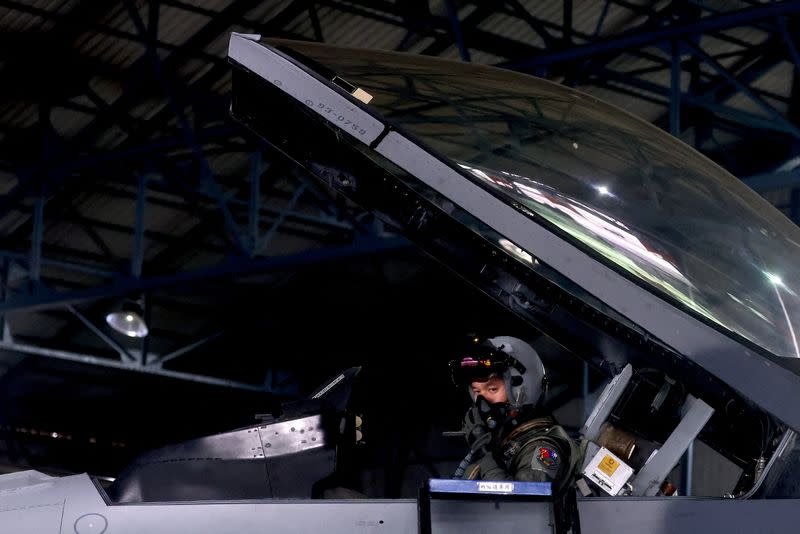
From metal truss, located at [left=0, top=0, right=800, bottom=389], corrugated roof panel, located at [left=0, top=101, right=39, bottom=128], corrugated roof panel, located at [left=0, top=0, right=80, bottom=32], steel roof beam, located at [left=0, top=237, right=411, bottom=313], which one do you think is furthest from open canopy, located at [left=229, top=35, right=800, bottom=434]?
corrugated roof panel, located at [left=0, top=101, right=39, bottom=128]

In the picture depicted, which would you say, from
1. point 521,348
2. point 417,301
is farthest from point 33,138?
point 521,348

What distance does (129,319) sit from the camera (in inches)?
543

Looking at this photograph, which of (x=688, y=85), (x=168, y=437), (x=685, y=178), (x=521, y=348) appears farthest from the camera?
(x=168, y=437)

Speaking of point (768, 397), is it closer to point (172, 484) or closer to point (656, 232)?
point (656, 232)

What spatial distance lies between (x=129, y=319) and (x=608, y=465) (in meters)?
10.7

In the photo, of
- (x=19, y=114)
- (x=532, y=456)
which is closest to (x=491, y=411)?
(x=532, y=456)

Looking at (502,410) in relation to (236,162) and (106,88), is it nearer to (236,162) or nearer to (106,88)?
(106,88)

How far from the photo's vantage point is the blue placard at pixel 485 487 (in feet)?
10.6

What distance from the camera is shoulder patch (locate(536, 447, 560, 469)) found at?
3.85m

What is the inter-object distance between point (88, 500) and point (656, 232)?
1948mm

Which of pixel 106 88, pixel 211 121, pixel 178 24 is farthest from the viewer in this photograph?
pixel 211 121

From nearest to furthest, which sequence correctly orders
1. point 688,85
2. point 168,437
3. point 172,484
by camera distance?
point 172,484 → point 688,85 → point 168,437

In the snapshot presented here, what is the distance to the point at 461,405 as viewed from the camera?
1847 centimetres

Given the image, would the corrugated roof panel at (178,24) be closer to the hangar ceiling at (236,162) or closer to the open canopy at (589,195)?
the hangar ceiling at (236,162)
